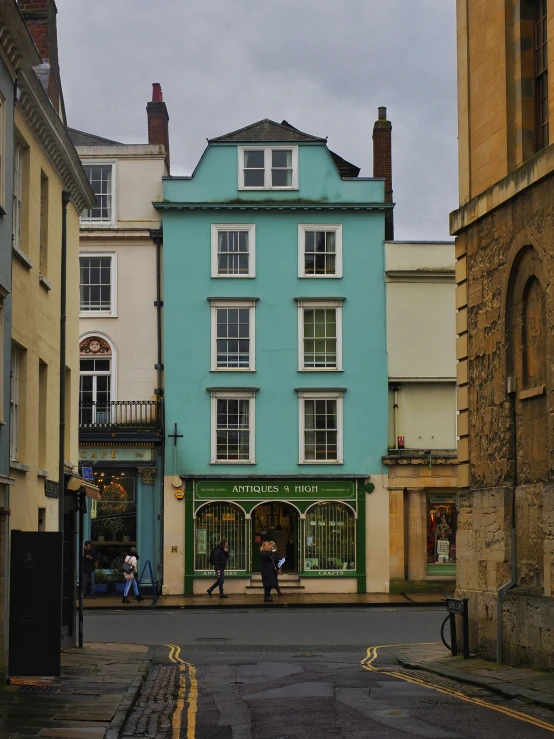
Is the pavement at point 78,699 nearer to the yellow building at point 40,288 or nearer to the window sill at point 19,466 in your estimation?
the yellow building at point 40,288

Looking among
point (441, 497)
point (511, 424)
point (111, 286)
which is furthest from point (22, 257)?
point (441, 497)

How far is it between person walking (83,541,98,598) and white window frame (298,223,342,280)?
37.0 feet

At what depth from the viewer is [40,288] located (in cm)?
2003

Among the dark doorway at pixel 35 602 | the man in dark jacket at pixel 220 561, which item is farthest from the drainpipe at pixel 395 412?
the dark doorway at pixel 35 602

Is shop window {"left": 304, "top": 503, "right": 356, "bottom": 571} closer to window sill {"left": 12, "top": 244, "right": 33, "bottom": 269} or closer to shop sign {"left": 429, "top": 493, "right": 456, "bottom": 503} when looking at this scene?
shop sign {"left": 429, "top": 493, "right": 456, "bottom": 503}

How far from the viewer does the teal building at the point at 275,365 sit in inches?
1526

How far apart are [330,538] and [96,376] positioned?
9.36 m

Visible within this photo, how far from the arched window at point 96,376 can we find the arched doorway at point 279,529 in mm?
6038

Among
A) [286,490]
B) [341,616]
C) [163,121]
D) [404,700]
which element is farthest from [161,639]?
[163,121]

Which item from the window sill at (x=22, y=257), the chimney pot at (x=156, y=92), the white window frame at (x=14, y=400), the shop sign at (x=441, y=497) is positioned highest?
the chimney pot at (x=156, y=92)

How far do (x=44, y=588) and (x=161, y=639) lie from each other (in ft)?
28.6

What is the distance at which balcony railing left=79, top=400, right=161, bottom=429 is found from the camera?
38.8m

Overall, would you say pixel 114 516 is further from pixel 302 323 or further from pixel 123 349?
pixel 302 323

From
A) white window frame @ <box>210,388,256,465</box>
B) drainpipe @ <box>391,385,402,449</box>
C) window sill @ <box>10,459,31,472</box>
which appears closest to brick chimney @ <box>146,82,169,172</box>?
white window frame @ <box>210,388,256,465</box>
